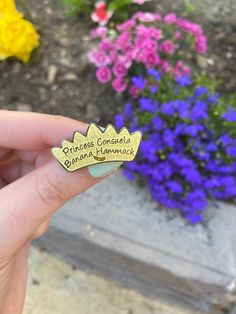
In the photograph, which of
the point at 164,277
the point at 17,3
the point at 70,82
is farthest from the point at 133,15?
the point at 164,277

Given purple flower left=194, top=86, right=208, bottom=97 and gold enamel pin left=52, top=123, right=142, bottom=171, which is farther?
purple flower left=194, top=86, right=208, bottom=97

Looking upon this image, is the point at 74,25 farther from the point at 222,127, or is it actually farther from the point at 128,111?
the point at 222,127

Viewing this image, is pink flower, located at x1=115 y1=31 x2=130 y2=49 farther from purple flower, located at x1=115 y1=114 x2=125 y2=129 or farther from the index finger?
the index finger

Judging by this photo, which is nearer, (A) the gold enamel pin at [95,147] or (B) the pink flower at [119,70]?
(A) the gold enamel pin at [95,147]

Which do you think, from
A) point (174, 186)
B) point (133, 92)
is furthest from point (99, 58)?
point (174, 186)

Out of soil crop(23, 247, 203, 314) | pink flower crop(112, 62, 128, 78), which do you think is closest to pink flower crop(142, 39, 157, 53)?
pink flower crop(112, 62, 128, 78)

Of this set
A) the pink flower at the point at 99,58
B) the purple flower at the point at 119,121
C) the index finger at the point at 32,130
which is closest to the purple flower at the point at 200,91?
the purple flower at the point at 119,121

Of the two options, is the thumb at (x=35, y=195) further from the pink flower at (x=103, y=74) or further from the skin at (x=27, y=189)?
the pink flower at (x=103, y=74)

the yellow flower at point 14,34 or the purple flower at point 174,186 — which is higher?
the yellow flower at point 14,34
